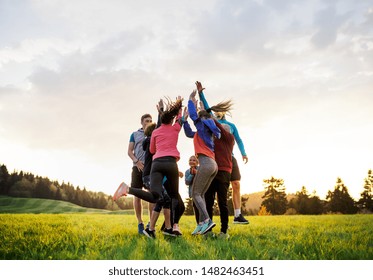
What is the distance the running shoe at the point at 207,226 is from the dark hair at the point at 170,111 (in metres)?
1.88

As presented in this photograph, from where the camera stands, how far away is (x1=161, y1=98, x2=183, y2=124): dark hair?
5.59 meters

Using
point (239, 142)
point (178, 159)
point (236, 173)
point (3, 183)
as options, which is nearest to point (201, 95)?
point (178, 159)

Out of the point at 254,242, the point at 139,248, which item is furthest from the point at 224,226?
the point at 139,248

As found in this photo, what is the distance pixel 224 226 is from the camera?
548 cm

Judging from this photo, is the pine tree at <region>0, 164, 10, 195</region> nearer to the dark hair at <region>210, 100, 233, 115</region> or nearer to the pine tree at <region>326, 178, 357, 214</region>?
the dark hair at <region>210, 100, 233, 115</region>

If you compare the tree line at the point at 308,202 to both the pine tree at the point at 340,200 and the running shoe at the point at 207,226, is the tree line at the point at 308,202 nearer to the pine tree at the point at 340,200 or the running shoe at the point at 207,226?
the pine tree at the point at 340,200

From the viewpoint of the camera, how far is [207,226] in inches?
205

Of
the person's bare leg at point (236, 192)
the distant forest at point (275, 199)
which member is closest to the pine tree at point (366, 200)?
the distant forest at point (275, 199)

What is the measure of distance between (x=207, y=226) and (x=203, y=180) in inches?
30.3

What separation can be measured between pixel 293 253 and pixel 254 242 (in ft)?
2.97

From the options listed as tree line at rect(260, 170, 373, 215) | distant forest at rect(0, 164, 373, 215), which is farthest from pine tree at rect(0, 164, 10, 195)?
tree line at rect(260, 170, 373, 215)

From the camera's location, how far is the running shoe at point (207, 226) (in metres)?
5.12

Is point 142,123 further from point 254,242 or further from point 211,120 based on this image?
point 254,242

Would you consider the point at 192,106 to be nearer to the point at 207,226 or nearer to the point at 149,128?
the point at 149,128
